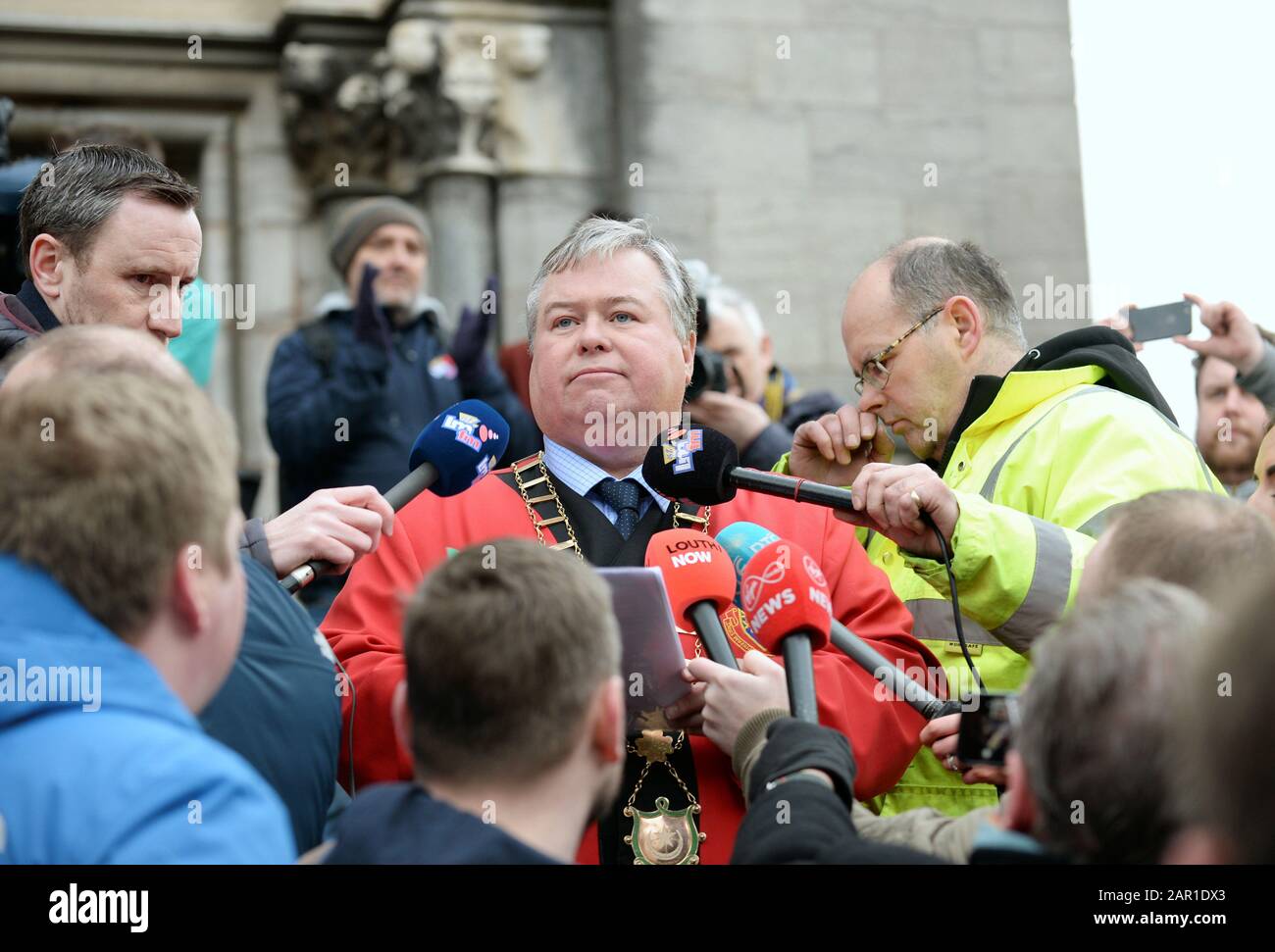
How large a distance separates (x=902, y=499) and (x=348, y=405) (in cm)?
285

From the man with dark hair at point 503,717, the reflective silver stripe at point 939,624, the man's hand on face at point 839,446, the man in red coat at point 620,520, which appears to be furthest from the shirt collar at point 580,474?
the man with dark hair at point 503,717

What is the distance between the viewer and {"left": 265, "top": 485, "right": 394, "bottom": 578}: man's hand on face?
137 inches

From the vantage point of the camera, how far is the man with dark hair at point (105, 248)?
162 inches

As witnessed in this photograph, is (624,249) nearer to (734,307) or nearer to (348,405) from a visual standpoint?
(348,405)

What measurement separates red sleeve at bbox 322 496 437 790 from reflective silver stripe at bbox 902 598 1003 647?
48.1 inches

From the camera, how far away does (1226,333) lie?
18.3 feet

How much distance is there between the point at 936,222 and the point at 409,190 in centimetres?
253

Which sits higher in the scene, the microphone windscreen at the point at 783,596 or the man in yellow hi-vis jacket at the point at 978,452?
the man in yellow hi-vis jacket at the point at 978,452

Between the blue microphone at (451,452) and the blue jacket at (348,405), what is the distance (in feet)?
7.15

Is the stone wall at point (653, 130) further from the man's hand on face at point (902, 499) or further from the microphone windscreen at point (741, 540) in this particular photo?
the microphone windscreen at point (741, 540)

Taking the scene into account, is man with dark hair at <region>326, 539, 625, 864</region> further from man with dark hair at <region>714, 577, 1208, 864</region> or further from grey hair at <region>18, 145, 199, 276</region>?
grey hair at <region>18, 145, 199, 276</region>

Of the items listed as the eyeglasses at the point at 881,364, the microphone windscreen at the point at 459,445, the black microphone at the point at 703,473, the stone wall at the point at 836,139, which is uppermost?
the stone wall at the point at 836,139

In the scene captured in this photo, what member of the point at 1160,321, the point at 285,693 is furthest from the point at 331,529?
the point at 1160,321
